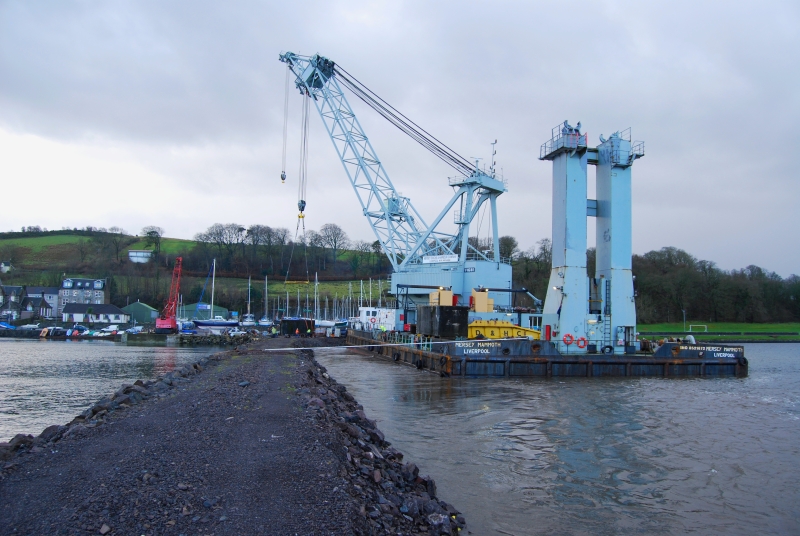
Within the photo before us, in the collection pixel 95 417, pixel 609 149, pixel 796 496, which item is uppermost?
pixel 609 149

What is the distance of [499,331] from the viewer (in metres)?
31.1

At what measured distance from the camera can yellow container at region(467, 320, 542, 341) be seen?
1217 inches

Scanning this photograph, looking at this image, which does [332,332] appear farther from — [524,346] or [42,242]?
[42,242]

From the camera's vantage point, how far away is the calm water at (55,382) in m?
17.5

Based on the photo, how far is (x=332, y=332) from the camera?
65312 millimetres

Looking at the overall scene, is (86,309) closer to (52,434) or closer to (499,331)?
(499,331)

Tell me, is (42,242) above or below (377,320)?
above

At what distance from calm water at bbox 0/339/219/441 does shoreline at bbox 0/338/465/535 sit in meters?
7.54

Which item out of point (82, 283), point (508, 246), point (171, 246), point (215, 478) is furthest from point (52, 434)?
point (171, 246)

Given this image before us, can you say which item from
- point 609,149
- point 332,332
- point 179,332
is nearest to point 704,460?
point 609,149

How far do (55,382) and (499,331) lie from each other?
22577 millimetres

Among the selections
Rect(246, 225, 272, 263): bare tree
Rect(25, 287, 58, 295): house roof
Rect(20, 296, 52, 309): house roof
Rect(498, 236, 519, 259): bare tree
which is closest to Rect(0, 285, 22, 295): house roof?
Rect(25, 287, 58, 295): house roof

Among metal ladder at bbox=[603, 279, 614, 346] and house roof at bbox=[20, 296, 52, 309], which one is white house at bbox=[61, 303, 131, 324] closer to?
house roof at bbox=[20, 296, 52, 309]

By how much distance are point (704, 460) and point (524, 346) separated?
15.6 m
